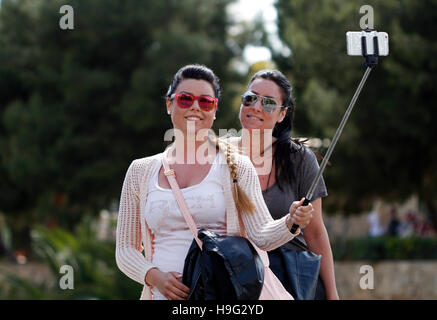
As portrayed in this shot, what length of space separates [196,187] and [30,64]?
20198 mm

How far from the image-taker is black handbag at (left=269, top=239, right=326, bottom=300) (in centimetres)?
314

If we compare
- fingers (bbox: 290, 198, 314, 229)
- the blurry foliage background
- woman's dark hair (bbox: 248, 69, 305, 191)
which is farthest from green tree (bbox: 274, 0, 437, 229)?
fingers (bbox: 290, 198, 314, 229)

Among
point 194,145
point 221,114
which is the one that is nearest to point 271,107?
point 194,145

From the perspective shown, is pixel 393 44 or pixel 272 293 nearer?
pixel 272 293

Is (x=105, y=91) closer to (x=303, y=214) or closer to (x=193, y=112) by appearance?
(x=193, y=112)

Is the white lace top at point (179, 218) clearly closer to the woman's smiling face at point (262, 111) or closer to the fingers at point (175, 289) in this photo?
the fingers at point (175, 289)

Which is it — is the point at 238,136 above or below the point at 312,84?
below

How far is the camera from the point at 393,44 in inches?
550

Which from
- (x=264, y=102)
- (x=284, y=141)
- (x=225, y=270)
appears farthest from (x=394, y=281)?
(x=225, y=270)

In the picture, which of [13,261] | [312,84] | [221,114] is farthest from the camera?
[13,261]

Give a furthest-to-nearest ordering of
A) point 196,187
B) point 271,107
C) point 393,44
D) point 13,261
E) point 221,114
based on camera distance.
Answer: point 13,261, point 221,114, point 393,44, point 271,107, point 196,187

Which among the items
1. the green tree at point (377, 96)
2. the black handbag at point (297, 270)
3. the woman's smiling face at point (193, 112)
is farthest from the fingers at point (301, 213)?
the green tree at point (377, 96)

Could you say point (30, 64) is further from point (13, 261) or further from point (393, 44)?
point (393, 44)

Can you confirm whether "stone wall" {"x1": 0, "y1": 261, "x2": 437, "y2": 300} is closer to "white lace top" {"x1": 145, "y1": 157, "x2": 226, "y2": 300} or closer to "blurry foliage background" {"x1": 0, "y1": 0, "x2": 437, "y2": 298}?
"blurry foliage background" {"x1": 0, "y1": 0, "x2": 437, "y2": 298}
